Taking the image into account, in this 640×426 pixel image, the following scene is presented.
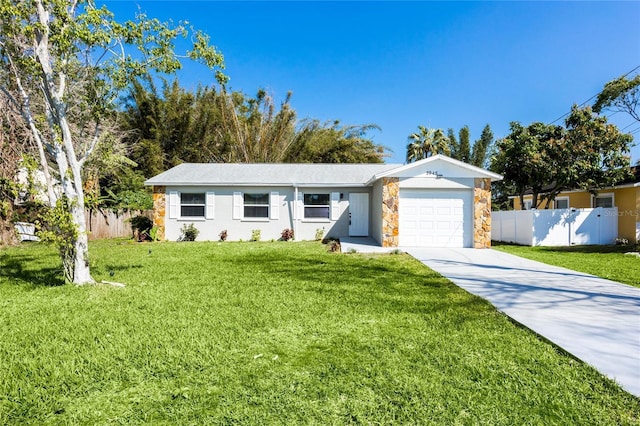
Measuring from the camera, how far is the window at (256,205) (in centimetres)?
1498

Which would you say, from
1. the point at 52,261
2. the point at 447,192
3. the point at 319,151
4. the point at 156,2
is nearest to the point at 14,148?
the point at 52,261

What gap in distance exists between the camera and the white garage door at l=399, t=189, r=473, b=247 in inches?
470

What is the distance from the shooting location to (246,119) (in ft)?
89.0

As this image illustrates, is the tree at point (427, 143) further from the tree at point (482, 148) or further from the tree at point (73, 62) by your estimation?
the tree at point (73, 62)

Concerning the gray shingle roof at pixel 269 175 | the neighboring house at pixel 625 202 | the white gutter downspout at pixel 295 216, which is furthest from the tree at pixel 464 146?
the white gutter downspout at pixel 295 216

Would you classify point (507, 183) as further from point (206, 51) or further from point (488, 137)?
point (488, 137)

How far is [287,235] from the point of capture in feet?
47.8

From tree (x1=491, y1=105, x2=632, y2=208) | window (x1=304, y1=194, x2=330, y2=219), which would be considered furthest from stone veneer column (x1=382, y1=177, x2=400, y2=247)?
tree (x1=491, y1=105, x2=632, y2=208)

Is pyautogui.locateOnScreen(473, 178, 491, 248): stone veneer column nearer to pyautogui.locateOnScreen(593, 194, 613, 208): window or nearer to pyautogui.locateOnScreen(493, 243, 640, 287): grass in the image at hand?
pyautogui.locateOnScreen(493, 243, 640, 287): grass

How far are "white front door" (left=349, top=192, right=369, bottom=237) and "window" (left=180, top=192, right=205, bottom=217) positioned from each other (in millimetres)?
6712

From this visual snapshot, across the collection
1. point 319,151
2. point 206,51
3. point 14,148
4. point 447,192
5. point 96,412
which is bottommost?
point 96,412

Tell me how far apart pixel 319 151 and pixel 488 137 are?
16980mm

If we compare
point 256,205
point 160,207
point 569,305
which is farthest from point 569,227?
point 160,207

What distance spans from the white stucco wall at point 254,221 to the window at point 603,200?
11498mm
